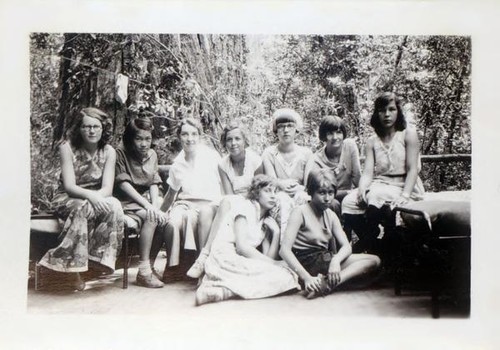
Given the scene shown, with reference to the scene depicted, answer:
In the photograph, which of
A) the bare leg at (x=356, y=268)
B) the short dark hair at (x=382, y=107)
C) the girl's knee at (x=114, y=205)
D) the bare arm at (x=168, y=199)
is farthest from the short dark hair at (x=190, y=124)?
the bare leg at (x=356, y=268)

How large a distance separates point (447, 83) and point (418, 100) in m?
0.15

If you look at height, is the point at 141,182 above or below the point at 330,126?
below

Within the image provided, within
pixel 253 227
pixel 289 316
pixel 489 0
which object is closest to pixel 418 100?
pixel 489 0

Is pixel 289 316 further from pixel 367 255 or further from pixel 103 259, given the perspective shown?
pixel 103 259

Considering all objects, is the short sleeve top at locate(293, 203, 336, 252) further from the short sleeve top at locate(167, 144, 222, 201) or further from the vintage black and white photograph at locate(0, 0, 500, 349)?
the short sleeve top at locate(167, 144, 222, 201)

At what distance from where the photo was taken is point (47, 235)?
2590 mm

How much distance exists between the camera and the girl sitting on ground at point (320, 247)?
260 cm

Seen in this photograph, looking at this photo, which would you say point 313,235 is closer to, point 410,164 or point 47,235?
point 410,164

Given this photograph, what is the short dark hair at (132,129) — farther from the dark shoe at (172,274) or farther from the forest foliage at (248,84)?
the dark shoe at (172,274)

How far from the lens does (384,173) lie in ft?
8.71

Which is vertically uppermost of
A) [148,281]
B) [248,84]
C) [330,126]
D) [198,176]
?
[248,84]

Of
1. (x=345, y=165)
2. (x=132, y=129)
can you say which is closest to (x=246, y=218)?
A: (x=345, y=165)

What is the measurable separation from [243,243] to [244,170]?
32 cm

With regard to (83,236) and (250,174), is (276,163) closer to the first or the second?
(250,174)
